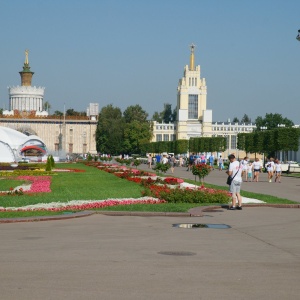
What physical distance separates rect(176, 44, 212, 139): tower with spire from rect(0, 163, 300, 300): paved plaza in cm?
12995

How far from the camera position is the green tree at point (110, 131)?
11700 centimetres

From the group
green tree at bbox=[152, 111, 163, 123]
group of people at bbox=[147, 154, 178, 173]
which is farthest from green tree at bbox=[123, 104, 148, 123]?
group of people at bbox=[147, 154, 178, 173]

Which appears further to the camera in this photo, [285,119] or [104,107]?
[285,119]

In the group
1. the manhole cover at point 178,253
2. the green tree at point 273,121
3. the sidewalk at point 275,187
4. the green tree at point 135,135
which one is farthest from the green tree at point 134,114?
the manhole cover at point 178,253

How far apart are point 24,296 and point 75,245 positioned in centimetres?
342

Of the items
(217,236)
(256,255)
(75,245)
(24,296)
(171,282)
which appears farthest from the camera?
(217,236)

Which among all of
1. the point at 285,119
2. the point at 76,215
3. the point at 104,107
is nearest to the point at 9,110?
the point at 104,107

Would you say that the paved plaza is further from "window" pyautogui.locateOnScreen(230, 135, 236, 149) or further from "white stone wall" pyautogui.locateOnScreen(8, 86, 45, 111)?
"window" pyautogui.locateOnScreen(230, 135, 236, 149)

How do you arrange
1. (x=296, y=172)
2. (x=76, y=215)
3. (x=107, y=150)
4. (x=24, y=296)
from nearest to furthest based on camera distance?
(x=24, y=296) → (x=76, y=215) → (x=296, y=172) → (x=107, y=150)

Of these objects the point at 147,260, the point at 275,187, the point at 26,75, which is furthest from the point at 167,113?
the point at 147,260

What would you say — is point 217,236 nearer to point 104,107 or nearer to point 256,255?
point 256,255

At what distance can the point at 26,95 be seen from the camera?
131250mm

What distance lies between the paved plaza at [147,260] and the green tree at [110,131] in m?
103

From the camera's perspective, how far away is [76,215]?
14.2 metres
